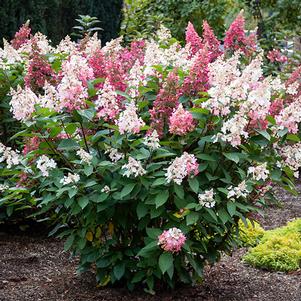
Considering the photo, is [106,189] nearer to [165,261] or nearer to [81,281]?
[165,261]

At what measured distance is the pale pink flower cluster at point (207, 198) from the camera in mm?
3105

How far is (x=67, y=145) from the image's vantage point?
317cm

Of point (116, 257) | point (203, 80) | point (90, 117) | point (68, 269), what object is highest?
point (203, 80)

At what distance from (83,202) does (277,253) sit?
1.75 m

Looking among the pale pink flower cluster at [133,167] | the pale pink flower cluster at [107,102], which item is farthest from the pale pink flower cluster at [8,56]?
the pale pink flower cluster at [133,167]

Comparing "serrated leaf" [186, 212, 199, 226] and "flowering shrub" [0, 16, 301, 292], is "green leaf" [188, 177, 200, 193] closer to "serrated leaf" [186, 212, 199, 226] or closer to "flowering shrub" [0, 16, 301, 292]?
"flowering shrub" [0, 16, 301, 292]

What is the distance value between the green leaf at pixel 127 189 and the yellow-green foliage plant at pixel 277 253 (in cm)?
159

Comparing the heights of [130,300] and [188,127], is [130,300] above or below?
below

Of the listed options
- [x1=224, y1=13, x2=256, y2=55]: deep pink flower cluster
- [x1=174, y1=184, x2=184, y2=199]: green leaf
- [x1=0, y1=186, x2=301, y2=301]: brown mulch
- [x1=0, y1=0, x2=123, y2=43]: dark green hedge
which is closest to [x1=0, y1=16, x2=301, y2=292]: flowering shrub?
[x1=174, y1=184, x2=184, y2=199]: green leaf

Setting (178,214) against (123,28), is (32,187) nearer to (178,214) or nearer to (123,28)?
(178,214)

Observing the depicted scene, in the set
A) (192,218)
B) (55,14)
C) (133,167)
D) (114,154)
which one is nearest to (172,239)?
(192,218)

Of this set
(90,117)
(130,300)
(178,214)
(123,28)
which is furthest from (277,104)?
(123,28)

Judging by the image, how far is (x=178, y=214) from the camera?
3.37 metres

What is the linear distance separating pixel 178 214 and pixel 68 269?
1154 millimetres
